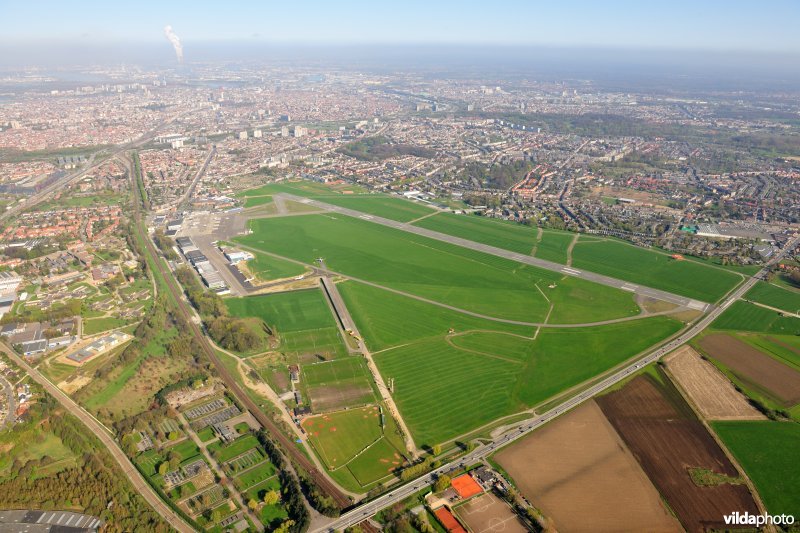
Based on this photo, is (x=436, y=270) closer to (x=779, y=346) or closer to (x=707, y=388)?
(x=707, y=388)

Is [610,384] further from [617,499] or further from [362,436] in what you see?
[362,436]

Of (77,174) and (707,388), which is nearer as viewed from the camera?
(707,388)

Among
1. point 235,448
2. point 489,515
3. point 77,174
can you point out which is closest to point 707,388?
point 489,515

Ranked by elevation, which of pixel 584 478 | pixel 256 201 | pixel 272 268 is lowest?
pixel 256 201

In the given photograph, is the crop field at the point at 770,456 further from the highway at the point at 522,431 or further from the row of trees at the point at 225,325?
the row of trees at the point at 225,325

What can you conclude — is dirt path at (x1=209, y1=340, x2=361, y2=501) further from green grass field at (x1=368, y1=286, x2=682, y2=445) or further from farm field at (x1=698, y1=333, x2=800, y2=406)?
farm field at (x1=698, y1=333, x2=800, y2=406)

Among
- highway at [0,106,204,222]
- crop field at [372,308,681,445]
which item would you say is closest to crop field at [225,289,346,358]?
crop field at [372,308,681,445]

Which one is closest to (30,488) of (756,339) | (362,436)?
(362,436)
